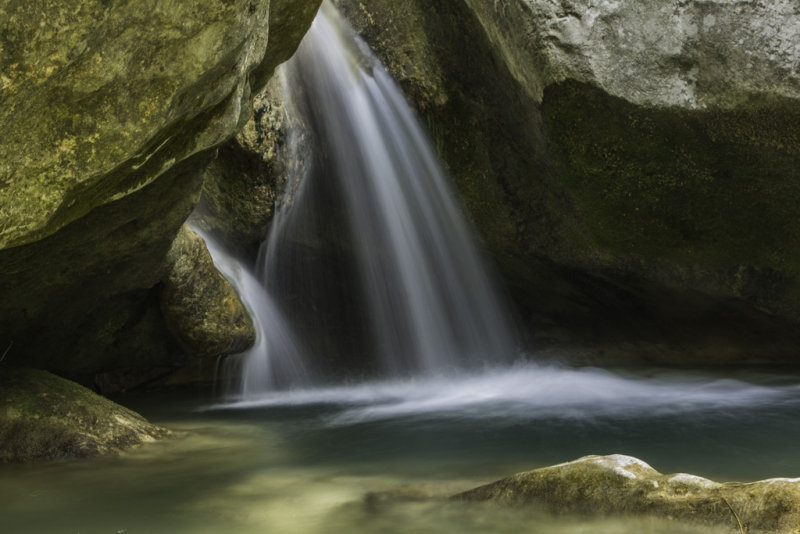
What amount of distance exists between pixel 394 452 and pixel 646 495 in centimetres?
227

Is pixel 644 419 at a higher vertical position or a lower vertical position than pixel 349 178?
lower

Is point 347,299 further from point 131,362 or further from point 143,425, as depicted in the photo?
point 143,425

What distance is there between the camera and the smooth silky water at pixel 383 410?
3.54m

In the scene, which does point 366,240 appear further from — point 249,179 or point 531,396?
point 531,396

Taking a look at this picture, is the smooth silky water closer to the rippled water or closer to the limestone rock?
the rippled water

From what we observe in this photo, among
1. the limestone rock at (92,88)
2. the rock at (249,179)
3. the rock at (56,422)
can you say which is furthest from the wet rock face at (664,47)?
the rock at (56,422)

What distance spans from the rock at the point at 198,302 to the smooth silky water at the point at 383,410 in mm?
588

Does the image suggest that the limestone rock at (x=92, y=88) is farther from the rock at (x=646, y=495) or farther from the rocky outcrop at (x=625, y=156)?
the rocky outcrop at (x=625, y=156)

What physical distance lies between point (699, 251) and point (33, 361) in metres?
5.93

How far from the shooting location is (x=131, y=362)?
24.5 feet

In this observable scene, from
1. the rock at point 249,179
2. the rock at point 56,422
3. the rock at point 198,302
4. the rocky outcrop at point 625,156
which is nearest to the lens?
the rock at point 56,422

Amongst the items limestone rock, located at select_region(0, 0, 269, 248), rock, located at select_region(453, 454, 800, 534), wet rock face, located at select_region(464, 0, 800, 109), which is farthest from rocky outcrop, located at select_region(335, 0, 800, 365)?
rock, located at select_region(453, 454, 800, 534)

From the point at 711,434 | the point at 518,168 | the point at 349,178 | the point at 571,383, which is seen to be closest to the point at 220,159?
the point at 349,178

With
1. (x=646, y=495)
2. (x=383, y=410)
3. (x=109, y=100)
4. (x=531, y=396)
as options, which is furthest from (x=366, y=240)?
(x=646, y=495)
